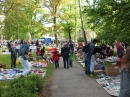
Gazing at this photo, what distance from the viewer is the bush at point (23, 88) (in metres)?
6.16

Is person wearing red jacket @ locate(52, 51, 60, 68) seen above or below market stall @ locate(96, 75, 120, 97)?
above

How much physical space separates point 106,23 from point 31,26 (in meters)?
Answer: 30.2

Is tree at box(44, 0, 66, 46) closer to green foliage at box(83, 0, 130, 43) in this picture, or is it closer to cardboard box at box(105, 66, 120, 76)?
green foliage at box(83, 0, 130, 43)

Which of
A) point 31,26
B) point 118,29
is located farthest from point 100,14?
point 31,26

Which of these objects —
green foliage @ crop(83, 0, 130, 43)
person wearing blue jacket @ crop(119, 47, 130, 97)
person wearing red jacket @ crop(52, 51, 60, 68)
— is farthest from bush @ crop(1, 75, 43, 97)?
person wearing red jacket @ crop(52, 51, 60, 68)

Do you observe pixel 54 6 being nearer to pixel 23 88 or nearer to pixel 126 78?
pixel 23 88

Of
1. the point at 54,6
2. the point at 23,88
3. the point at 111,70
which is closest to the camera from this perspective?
the point at 23,88

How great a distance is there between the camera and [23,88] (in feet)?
21.7

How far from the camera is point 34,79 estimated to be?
8023 millimetres

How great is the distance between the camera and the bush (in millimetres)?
6157

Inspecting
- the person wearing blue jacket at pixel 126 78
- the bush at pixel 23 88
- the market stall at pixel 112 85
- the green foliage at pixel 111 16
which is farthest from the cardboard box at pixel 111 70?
the person wearing blue jacket at pixel 126 78

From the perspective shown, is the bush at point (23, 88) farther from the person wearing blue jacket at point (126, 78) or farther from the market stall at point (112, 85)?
the person wearing blue jacket at point (126, 78)

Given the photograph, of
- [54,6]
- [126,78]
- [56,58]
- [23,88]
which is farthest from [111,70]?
[54,6]

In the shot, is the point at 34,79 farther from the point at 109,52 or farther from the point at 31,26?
the point at 31,26
